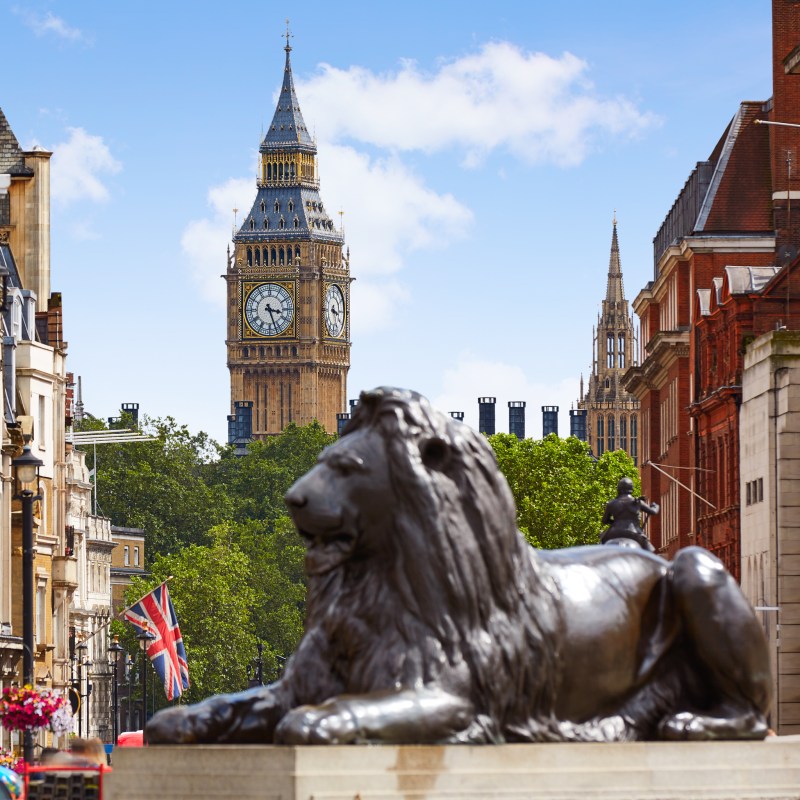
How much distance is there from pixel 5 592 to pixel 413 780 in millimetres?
57636

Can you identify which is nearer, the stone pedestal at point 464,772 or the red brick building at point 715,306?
the stone pedestal at point 464,772

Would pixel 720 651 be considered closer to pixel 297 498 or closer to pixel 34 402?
pixel 297 498

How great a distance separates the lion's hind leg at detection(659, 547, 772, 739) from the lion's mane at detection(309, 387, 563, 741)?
84 centimetres

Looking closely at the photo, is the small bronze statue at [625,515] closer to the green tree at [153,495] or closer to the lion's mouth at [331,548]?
the lion's mouth at [331,548]

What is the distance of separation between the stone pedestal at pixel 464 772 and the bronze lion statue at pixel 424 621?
0.47ft

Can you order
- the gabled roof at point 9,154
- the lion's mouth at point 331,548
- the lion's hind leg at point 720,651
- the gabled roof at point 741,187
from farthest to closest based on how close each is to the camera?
the gabled roof at point 741,187 < the gabled roof at point 9,154 < the lion's hind leg at point 720,651 < the lion's mouth at point 331,548

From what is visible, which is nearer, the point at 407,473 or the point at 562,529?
the point at 407,473

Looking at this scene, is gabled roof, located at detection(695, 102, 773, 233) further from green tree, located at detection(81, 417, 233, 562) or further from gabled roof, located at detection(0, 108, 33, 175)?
green tree, located at detection(81, 417, 233, 562)

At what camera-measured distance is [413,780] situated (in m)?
10.1

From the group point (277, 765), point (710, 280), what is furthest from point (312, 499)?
point (710, 280)

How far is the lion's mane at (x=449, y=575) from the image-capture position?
10.6 m

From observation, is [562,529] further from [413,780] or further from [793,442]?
[413,780]

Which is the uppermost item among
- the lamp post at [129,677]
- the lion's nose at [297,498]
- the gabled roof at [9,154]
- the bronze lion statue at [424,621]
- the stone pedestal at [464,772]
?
the gabled roof at [9,154]

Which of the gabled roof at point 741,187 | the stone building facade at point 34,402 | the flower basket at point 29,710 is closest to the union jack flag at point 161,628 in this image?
the stone building facade at point 34,402
